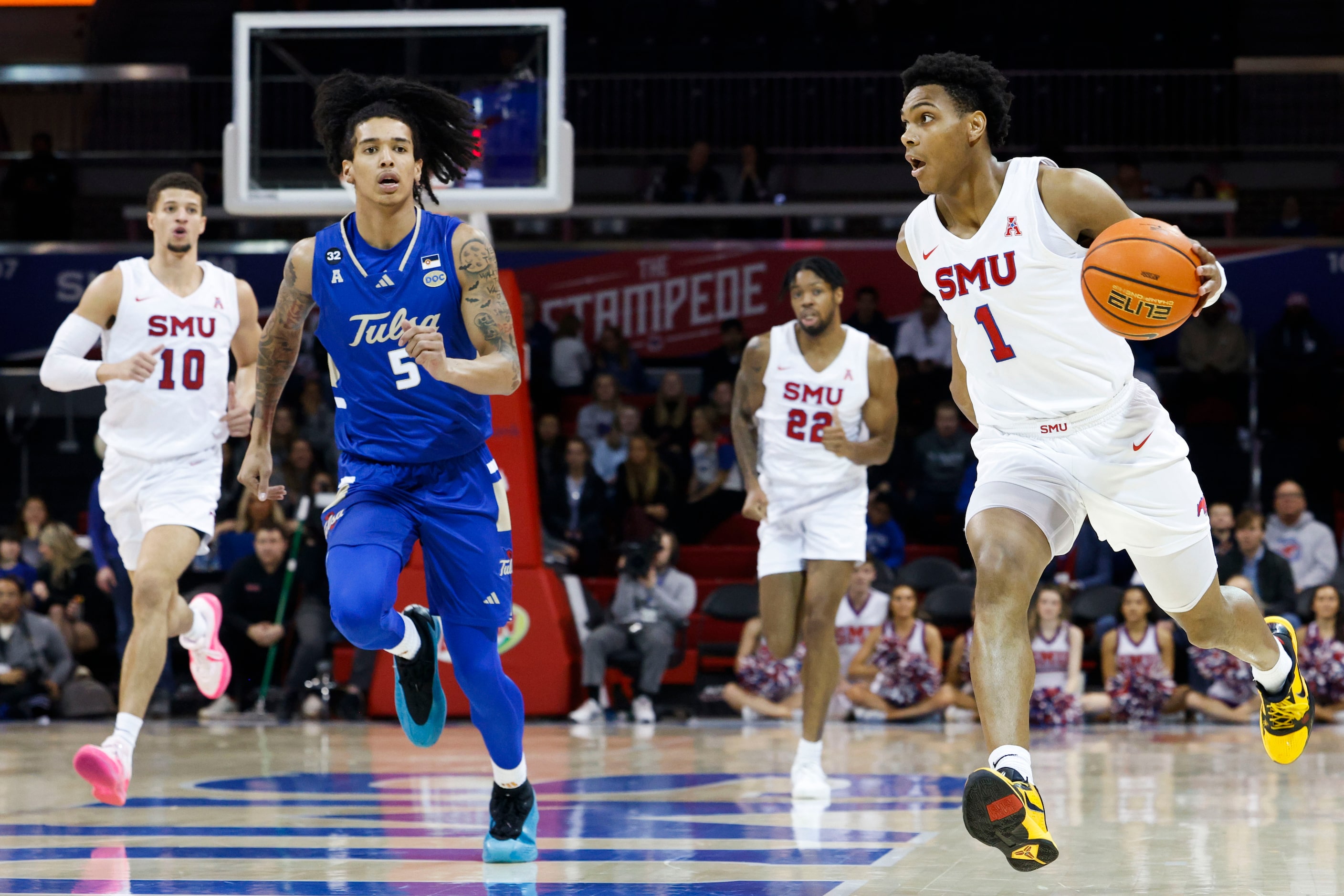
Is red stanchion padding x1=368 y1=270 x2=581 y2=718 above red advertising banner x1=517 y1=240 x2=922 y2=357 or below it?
below

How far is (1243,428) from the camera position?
15.4 m

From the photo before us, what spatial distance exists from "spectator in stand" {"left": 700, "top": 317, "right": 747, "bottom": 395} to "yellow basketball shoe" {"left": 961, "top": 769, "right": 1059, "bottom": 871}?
11994 millimetres

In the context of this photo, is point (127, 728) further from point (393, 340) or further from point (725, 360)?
point (725, 360)

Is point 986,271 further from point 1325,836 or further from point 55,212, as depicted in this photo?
point 55,212

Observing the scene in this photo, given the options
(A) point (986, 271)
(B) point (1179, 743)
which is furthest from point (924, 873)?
A: (B) point (1179, 743)

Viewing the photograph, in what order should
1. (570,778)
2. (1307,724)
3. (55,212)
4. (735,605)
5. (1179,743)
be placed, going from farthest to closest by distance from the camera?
(55,212) < (735,605) < (1179,743) < (570,778) < (1307,724)

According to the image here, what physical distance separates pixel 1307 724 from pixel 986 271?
204 cm

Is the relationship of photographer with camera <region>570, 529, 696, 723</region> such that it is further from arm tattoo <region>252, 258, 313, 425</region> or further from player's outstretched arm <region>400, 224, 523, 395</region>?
player's outstretched arm <region>400, 224, 523, 395</region>

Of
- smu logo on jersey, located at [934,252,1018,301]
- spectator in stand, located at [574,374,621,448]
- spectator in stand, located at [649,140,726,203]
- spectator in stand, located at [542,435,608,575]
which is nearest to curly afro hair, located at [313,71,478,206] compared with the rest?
smu logo on jersey, located at [934,252,1018,301]

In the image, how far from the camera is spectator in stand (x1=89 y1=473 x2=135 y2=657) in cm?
1086

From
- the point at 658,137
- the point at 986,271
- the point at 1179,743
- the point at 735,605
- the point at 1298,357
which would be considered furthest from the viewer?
the point at 658,137

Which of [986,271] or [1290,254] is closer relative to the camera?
[986,271]

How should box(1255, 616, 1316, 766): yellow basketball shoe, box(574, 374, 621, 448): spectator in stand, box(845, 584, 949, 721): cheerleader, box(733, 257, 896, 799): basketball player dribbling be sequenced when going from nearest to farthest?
box(1255, 616, 1316, 766): yellow basketball shoe < box(733, 257, 896, 799): basketball player dribbling < box(845, 584, 949, 721): cheerleader < box(574, 374, 621, 448): spectator in stand

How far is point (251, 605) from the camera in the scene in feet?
41.7
